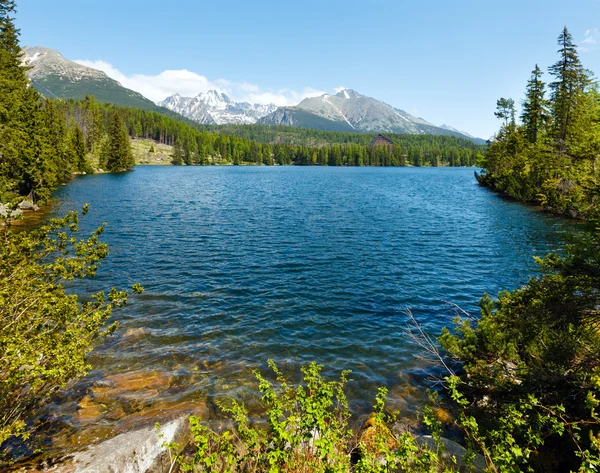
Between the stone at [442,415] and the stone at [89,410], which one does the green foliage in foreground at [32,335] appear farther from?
the stone at [442,415]

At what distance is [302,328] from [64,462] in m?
10.4

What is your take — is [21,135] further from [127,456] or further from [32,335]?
[127,456]

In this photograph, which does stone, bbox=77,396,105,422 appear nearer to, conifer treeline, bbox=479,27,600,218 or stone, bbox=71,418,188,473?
stone, bbox=71,418,188,473

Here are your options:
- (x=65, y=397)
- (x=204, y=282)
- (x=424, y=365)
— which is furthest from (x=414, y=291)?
(x=65, y=397)

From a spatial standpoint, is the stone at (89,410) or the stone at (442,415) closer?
the stone at (89,410)

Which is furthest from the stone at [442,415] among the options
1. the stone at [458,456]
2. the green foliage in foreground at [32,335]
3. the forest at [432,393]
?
the green foliage in foreground at [32,335]

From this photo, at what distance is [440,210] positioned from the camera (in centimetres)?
5338

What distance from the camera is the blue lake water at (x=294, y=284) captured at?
1362 cm

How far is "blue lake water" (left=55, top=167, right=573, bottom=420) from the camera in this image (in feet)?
44.7

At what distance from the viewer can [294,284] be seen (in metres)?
21.8

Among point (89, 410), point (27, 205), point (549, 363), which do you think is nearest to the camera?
point (549, 363)

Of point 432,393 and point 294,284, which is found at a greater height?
point 432,393

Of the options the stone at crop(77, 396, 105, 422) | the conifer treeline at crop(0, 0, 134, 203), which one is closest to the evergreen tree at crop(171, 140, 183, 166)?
the conifer treeline at crop(0, 0, 134, 203)

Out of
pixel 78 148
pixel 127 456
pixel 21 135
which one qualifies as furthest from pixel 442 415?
pixel 78 148
